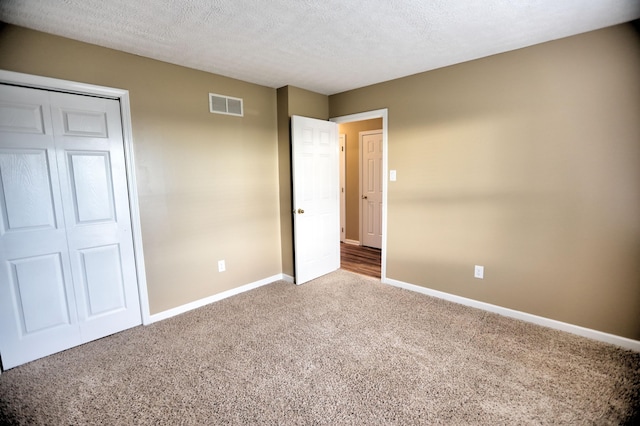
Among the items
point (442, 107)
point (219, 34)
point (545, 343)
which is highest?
point (219, 34)

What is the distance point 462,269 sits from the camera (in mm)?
3074

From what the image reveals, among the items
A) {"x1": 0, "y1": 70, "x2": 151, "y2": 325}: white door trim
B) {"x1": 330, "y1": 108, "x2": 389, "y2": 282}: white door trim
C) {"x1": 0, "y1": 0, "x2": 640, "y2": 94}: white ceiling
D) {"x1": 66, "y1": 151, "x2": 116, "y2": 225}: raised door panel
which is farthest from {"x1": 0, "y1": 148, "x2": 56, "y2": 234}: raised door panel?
{"x1": 330, "y1": 108, "x2": 389, "y2": 282}: white door trim

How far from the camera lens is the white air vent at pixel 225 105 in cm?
310

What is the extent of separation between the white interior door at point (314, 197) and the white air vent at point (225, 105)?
0.62 meters

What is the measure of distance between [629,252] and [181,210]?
12.4 feet

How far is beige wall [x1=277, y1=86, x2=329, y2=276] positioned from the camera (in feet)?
11.8

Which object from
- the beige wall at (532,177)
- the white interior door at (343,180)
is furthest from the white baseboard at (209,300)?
the white interior door at (343,180)

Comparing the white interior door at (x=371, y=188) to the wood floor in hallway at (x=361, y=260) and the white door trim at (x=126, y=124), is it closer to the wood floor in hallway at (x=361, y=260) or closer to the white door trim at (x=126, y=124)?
the wood floor in hallway at (x=361, y=260)

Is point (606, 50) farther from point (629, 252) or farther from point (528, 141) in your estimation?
point (629, 252)

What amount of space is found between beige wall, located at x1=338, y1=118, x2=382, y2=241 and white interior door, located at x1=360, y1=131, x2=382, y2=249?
11 centimetres

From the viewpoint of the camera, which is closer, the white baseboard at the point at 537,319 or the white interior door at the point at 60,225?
the white interior door at the point at 60,225

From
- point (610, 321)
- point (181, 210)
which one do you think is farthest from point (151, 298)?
point (610, 321)

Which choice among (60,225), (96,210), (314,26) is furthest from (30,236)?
(314,26)

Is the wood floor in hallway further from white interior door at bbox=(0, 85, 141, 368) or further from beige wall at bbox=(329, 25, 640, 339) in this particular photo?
white interior door at bbox=(0, 85, 141, 368)
